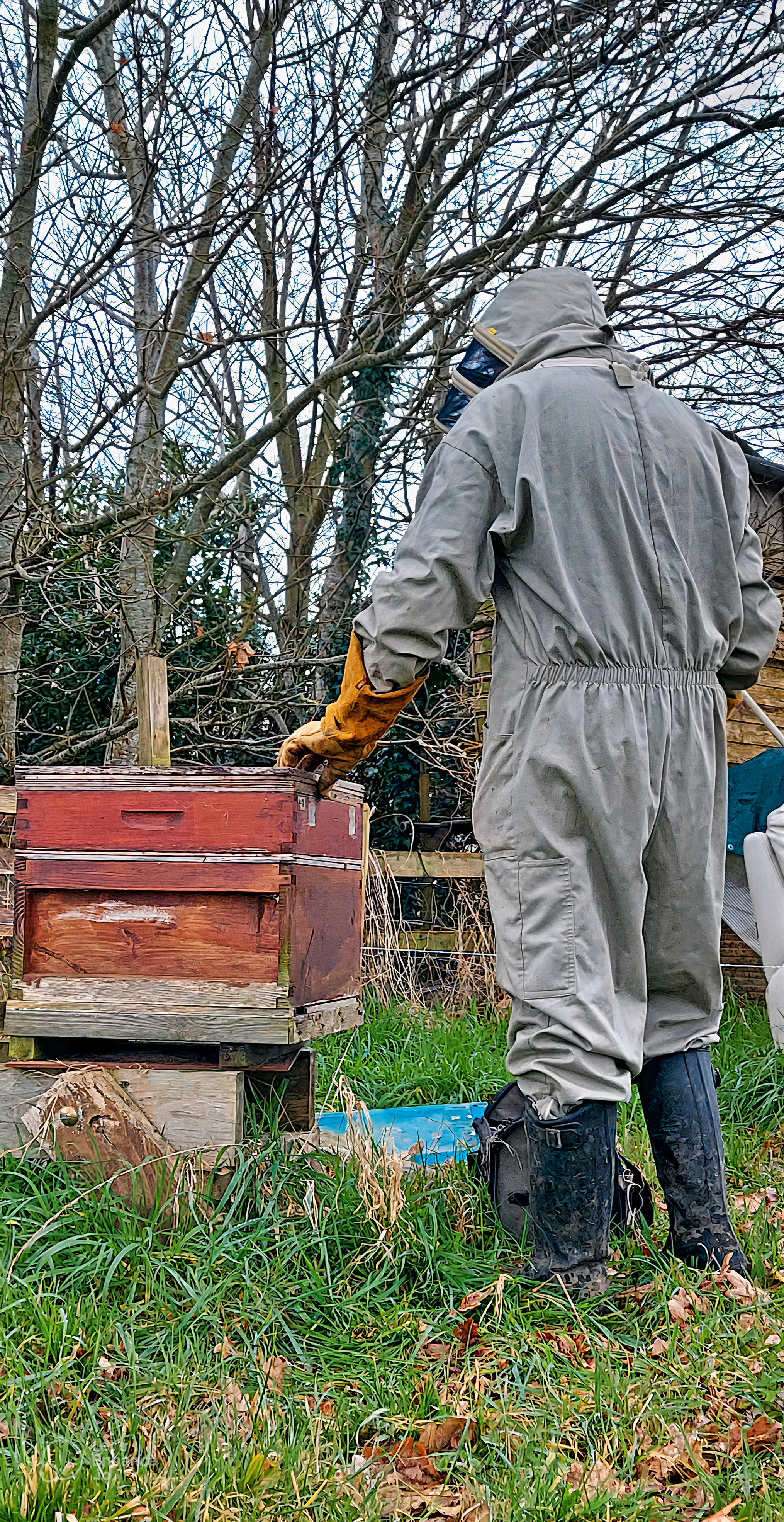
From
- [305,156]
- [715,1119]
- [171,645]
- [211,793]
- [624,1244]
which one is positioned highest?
[305,156]

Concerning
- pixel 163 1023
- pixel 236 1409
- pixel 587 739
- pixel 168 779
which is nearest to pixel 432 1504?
pixel 236 1409

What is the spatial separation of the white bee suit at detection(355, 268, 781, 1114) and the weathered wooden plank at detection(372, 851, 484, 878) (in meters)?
4.15

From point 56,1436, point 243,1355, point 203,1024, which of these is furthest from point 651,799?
point 56,1436

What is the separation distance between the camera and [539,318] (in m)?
2.84

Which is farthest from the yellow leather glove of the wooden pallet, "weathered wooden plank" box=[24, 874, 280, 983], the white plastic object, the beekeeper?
the white plastic object

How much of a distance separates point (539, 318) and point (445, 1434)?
2.41 m

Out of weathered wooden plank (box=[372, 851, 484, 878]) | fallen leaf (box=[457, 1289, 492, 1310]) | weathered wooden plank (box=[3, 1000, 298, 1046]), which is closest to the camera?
fallen leaf (box=[457, 1289, 492, 1310])

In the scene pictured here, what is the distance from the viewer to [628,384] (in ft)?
8.76

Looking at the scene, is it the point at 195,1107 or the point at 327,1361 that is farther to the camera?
the point at 195,1107

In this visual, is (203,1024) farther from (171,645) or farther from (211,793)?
(171,645)

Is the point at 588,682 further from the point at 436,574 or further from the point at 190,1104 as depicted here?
the point at 190,1104

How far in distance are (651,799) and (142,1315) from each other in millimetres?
1477

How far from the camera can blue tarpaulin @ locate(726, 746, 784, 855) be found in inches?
210

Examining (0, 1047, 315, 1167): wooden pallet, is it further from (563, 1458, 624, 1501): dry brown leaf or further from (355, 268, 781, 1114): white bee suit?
(563, 1458, 624, 1501): dry brown leaf
